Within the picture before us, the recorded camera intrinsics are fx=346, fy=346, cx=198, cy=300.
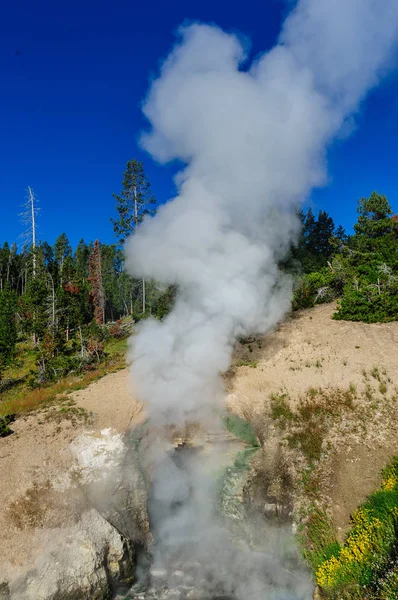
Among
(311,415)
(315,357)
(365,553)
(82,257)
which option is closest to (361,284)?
(315,357)

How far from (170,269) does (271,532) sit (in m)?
9.45

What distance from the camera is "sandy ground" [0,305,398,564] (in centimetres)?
998

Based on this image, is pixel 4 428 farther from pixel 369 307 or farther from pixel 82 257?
pixel 82 257

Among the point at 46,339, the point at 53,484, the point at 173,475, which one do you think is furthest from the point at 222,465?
the point at 46,339

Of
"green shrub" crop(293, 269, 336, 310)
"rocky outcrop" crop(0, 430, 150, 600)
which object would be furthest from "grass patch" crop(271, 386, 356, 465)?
"green shrub" crop(293, 269, 336, 310)

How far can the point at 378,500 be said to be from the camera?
923cm

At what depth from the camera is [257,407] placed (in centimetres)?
1375

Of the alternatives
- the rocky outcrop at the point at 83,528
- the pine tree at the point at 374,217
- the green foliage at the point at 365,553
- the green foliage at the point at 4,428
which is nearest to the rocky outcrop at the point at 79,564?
the rocky outcrop at the point at 83,528

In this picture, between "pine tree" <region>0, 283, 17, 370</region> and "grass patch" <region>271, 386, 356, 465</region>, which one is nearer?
"grass patch" <region>271, 386, 356, 465</region>

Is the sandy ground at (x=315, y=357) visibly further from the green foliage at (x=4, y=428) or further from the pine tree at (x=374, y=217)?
the pine tree at (x=374, y=217)

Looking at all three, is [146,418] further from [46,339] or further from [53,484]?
[46,339]

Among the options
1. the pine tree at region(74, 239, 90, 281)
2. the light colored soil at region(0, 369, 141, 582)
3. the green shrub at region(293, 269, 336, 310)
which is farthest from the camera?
the pine tree at region(74, 239, 90, 281)

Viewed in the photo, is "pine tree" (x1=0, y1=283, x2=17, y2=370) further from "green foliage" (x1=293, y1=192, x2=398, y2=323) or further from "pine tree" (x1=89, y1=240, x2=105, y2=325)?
"green foliage" (x1=293, y1=192, x2=398, y2=323)

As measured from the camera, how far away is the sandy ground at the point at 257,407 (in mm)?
9977
